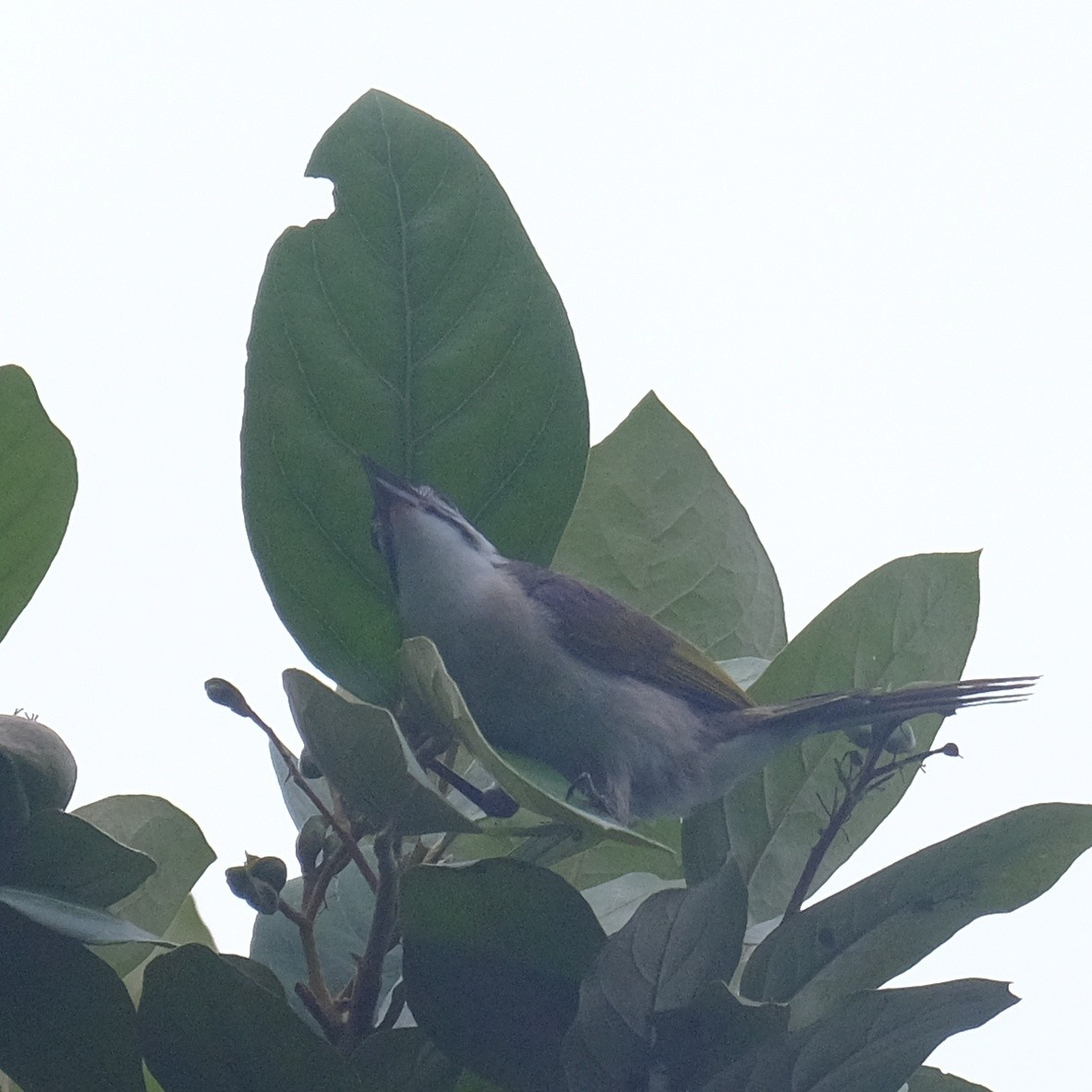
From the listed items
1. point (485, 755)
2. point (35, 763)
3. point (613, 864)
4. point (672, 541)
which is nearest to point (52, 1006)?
point (35, 763)

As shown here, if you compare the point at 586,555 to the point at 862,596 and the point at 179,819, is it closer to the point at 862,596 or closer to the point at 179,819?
the point at 862,596

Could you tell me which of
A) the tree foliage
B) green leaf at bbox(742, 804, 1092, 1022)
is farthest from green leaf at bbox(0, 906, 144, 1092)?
green leaf at bbox(742, 804, 1092, 1022)

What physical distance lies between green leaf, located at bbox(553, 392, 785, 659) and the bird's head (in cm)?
20

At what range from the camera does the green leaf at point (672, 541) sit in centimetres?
177

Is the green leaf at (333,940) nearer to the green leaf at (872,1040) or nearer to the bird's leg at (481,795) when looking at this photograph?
the bird's leg at (481,795)

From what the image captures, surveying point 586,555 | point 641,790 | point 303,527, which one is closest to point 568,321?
point 303,527

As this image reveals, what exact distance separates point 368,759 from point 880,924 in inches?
20.7

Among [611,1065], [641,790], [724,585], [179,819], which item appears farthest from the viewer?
[641,790]

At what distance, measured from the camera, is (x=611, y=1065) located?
1.18m

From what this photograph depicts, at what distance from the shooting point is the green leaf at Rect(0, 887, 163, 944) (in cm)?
114

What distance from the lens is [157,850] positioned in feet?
4.99

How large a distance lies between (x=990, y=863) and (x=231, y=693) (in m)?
0.74

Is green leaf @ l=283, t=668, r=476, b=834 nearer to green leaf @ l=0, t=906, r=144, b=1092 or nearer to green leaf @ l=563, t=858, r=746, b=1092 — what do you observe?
green leaf @ l=563, t=858, r=746, b=1092

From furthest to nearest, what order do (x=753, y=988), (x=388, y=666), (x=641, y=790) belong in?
(x=641, y=790)
(x=388, y=666)
(x=753, y=988)
